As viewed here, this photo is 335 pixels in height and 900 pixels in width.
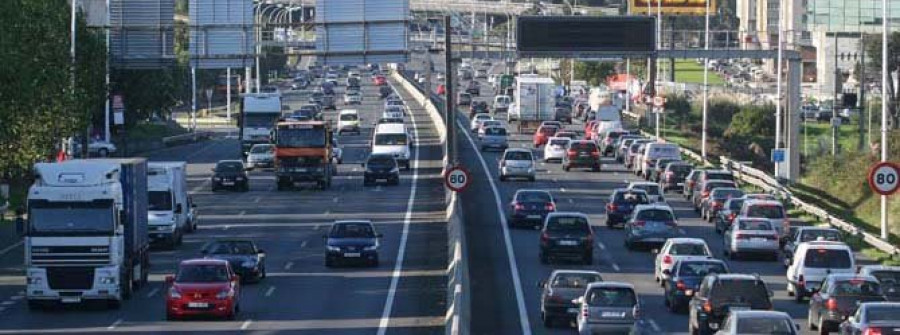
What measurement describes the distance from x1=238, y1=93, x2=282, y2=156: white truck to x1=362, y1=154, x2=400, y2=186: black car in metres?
17.0

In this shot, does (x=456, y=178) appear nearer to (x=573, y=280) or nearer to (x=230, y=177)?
(x=573, y=280)

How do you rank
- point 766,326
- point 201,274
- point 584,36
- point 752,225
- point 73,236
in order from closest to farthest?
point 766,326 < point 201,274 < point 73,236 < point 752,225 < point 584,36

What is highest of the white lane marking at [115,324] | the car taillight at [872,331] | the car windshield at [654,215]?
the car windshield at [654,215]

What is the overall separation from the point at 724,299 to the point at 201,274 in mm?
10749

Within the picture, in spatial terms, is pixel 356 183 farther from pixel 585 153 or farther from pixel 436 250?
pixel 436 250

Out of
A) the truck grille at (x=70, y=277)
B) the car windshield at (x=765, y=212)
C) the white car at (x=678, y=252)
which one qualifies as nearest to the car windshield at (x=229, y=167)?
the car windshield at (x=765, y=212)

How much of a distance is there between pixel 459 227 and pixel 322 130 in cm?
2539

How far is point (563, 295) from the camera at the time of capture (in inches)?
1462

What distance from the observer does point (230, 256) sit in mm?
45469

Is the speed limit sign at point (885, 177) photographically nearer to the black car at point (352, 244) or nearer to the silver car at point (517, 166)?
the black car at point (352, 244)

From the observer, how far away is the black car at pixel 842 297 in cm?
3466

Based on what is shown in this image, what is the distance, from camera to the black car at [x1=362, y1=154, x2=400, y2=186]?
3130 inches

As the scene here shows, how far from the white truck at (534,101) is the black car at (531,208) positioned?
53680mm

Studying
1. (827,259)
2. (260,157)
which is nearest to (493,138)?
(260,157)
